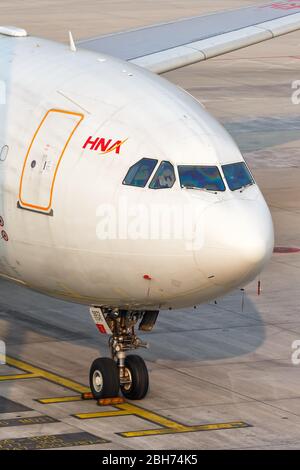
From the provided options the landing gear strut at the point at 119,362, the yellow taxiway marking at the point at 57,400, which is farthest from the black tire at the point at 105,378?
the yellow taxiway marking at the point at 57,400

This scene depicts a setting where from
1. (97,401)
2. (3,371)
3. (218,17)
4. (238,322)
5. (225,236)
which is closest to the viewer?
(225,236)

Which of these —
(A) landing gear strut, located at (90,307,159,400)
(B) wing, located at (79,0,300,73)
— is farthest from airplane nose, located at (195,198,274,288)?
(B) wing, located at (79,0,300,73)

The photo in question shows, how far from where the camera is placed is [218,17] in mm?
43344

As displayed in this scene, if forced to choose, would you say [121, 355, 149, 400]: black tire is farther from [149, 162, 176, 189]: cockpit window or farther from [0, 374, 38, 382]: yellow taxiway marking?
[149, 162, 176, 189]: cockpit window

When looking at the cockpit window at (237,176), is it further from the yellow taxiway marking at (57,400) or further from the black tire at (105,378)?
the yellow taxiway marking at (57,400)

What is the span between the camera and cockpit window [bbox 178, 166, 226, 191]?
77.3 feet

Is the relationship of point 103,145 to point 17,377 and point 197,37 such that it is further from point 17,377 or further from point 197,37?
point 197,37

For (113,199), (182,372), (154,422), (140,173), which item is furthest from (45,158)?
(182,372)

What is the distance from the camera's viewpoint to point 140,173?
2370 cm

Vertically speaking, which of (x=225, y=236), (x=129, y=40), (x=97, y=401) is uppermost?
(x=129, y=40)

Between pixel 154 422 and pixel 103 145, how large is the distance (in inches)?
195

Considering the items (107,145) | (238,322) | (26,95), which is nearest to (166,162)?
(107,145)

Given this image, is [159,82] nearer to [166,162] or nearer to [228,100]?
[166,162]

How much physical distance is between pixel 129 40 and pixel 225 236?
18.7 meters
